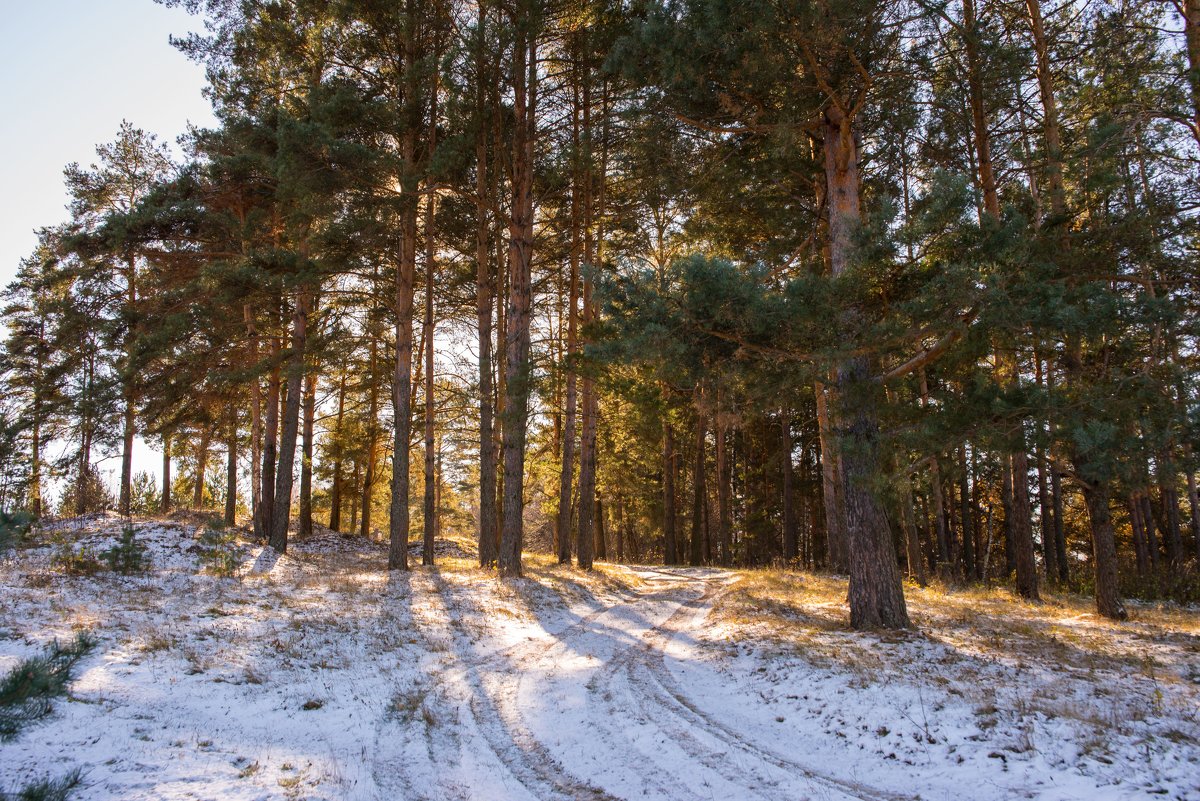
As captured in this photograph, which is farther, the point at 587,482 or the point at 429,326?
the point at 587,482

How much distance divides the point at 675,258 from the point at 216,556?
11.4m

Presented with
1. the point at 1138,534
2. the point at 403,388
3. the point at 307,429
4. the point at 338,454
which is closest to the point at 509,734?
the point at 403,388

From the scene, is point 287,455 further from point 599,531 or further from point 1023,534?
point 1023,534

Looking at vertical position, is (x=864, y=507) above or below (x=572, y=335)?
below

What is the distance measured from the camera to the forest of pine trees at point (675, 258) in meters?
8.50

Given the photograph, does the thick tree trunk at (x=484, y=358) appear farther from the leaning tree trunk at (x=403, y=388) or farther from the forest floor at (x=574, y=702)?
the forest floor at (x=574, y=702)

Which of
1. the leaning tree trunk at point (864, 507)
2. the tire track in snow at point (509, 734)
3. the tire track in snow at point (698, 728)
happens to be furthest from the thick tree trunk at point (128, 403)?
the leaning tree trunk at point (864, 507)

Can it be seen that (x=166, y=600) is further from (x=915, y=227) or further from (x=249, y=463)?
(x=249, y=463)

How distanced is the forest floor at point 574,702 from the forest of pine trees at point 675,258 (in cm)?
224

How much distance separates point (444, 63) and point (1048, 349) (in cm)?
1305

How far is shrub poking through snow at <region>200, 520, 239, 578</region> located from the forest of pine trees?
319 centimetres

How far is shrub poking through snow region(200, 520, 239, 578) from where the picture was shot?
12.6 meters

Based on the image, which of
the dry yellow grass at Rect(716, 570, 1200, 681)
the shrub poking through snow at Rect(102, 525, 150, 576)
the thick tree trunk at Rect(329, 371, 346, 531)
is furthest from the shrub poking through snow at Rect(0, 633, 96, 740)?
the thick tree trunk at Rect(329, 371, 346, 531)

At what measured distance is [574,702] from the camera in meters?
6.97
